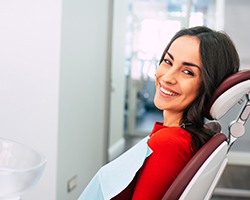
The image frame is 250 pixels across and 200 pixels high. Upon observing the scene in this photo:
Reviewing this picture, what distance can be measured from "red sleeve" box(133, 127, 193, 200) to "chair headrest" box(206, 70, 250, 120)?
0.49 ft

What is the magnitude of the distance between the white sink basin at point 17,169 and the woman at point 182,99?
0.25m

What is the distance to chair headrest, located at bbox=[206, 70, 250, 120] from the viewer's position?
1012 mm

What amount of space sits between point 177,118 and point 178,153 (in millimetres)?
173

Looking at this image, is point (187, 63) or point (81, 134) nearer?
point (187, 63)

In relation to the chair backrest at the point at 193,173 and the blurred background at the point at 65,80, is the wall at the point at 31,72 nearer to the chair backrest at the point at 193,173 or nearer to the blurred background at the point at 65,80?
the blurred background at the point at 65,80

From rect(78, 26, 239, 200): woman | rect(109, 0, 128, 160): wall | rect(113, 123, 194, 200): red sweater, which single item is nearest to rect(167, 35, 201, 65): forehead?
rect(78, 26, 239, 200): woman

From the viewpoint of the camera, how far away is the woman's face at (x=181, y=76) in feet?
3.51

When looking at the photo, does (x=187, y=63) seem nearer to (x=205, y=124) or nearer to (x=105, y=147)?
(x=205, y=124)

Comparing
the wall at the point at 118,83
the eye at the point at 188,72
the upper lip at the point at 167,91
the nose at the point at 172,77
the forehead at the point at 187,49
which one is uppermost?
the forehead at the point at 187,49

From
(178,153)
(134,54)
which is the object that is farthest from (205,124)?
(134,54)

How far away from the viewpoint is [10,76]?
7.43ft

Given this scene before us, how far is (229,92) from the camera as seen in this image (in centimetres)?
102

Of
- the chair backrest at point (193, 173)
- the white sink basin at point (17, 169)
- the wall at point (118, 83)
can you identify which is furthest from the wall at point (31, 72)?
the wall at point (118, 83)

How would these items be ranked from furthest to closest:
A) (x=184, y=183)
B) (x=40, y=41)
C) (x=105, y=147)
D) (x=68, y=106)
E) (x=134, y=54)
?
(x=134, y=54) → (x=105, y=147) → (x=68, y=106) → (x=40, y=41) → (x=184, y=183)
